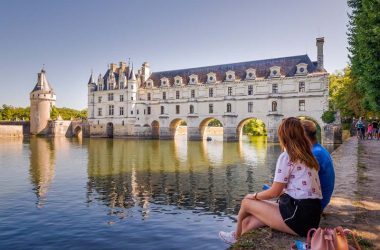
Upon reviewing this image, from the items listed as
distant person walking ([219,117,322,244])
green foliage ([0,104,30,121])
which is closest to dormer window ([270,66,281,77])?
distant person walking ([219,117,322,244])

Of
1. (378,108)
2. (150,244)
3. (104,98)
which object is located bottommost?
(150,244)

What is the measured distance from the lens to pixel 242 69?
56.4 meters

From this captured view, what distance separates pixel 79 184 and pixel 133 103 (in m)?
50.2

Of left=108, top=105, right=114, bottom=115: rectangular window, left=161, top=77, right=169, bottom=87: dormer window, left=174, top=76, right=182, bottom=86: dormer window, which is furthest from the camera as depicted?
left=108, top=105, right=114, bottom=115: rectangular window

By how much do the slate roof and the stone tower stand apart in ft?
94.7

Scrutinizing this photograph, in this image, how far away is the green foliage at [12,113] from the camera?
104 metres

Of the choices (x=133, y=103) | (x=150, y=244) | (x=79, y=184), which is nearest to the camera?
(x=150, y=244)

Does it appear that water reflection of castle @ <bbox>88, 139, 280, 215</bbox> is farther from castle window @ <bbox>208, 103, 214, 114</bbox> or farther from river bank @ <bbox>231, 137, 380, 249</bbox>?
castle window @ <bbox>208, 103, 214, 114</bbox>

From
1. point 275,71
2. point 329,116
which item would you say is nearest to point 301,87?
point 275,71

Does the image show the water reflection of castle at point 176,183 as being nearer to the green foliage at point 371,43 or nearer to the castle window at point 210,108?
the green foliage at point 371,43

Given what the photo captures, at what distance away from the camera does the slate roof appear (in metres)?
50.5

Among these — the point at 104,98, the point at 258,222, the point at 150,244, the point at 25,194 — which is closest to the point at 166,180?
the point at 25,194

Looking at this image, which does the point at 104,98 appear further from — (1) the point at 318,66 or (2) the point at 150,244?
(2) the point at 150,244

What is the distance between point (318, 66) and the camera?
48.7 m
